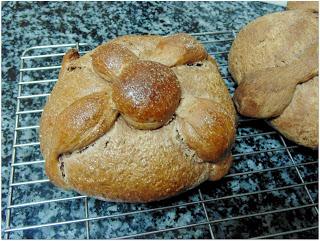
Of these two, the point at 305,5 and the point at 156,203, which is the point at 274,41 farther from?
the point at 156,203

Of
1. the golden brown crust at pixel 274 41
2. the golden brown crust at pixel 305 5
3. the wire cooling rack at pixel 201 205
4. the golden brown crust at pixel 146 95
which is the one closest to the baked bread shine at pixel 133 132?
the golden brown crust at pixel 146 95

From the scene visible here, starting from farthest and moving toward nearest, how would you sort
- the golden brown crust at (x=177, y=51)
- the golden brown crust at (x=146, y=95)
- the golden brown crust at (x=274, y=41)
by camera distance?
the golden brown crust at (x=274, y=41), the golden brown crust at (x=177, y=51), the golden brown crust at (x=146, y=95)

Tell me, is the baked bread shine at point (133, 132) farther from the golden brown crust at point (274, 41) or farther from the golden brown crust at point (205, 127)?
the golden brown crust at point (274, 41)

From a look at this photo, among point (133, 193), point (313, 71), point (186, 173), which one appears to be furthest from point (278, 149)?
point (133, 193)

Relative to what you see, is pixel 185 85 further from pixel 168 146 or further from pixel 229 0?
pixel 229 0

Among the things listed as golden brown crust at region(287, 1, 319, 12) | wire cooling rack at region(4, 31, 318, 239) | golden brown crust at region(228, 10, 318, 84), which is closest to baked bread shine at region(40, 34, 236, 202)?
wire cooling rack at region(4, 31, 318, 239)

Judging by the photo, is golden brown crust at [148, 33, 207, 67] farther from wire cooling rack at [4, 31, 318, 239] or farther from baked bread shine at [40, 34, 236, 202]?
wire cooling rack at [4, 31, 318, 239]

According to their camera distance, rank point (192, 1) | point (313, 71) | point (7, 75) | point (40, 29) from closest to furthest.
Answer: point (313, 71)
point (7, 75)
point (40, 29)
point (192, 1)

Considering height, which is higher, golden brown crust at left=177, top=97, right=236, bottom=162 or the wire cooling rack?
golden brown crust at left=177, top=97, right=236, bottom=162
